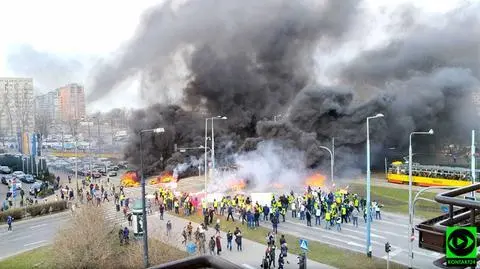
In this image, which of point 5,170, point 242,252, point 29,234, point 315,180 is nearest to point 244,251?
point 242,252

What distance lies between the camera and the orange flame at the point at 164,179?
4306 cm

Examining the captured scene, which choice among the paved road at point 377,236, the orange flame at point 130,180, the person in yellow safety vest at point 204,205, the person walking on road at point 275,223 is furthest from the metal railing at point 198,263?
the orange flame at point 130,180

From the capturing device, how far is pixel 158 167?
4962cm

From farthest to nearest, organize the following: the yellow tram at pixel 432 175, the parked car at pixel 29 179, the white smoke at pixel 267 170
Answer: the parked car at pixel 29 179
the white smoke at pixel 267 170
the yellow tram at pixel 432 175

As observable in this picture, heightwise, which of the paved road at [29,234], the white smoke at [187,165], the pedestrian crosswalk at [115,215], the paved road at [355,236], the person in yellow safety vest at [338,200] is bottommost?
the paved road at [29,234]

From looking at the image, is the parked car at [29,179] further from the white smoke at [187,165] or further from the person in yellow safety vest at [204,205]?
the person in yellow safety vest at [204,205]

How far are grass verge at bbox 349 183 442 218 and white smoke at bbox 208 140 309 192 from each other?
488 cm

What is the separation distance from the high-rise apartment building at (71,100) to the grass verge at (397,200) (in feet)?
192

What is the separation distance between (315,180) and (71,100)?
5853 cm

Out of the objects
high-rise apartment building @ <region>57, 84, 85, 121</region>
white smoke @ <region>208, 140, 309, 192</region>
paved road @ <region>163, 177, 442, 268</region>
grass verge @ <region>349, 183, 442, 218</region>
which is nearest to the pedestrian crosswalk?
white smoke @ <region>208, 140, 309, 192</region>

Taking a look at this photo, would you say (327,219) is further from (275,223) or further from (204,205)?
(204,205)

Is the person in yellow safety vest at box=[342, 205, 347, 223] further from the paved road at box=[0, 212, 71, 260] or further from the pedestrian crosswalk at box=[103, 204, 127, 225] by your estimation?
the paved road at box=[0, 212, 71, 260]

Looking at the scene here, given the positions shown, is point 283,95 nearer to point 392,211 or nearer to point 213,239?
point 392,211

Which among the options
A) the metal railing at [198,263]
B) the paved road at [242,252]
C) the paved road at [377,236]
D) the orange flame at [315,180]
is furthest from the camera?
the orange flame at [315,180]
